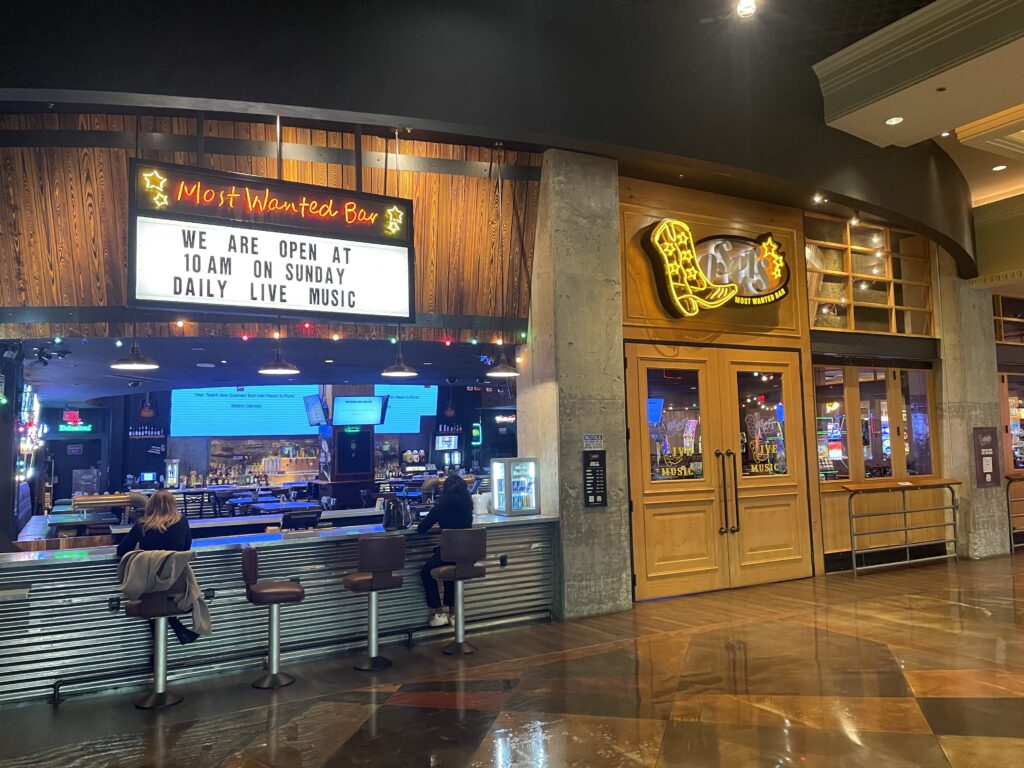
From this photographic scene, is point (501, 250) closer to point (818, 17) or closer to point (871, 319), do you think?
point (818, 17)

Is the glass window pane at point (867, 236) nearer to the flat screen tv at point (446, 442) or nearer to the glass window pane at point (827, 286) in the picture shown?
the glass window pane at point (827, 286)

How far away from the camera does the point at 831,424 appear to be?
8.66 meters

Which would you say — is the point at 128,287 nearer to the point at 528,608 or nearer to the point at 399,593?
the point at 399,593

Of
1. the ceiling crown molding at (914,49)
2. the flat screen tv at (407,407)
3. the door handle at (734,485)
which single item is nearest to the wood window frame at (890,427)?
the door handle at (734,485)

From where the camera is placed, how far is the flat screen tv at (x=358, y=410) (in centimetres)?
1415

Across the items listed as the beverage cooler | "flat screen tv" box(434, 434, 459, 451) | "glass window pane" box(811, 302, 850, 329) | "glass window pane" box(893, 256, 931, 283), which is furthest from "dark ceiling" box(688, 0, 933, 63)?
"flat screen tv" box(434, 434, 459, 451)

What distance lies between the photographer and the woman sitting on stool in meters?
5.81

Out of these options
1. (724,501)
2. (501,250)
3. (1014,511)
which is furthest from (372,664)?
(1014,511)

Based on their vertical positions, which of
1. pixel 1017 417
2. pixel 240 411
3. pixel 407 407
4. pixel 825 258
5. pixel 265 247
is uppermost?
pixel 825 258

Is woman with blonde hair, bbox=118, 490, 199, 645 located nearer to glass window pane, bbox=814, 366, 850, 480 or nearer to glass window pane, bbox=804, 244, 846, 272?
glass window pane, bbox=814, 366, 850, 480

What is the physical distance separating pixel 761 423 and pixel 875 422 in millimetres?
2123

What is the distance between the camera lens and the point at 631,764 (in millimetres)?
3494

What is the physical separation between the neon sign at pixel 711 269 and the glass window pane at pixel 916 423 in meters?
2.88

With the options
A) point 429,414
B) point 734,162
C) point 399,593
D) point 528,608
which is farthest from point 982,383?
point 429,414
